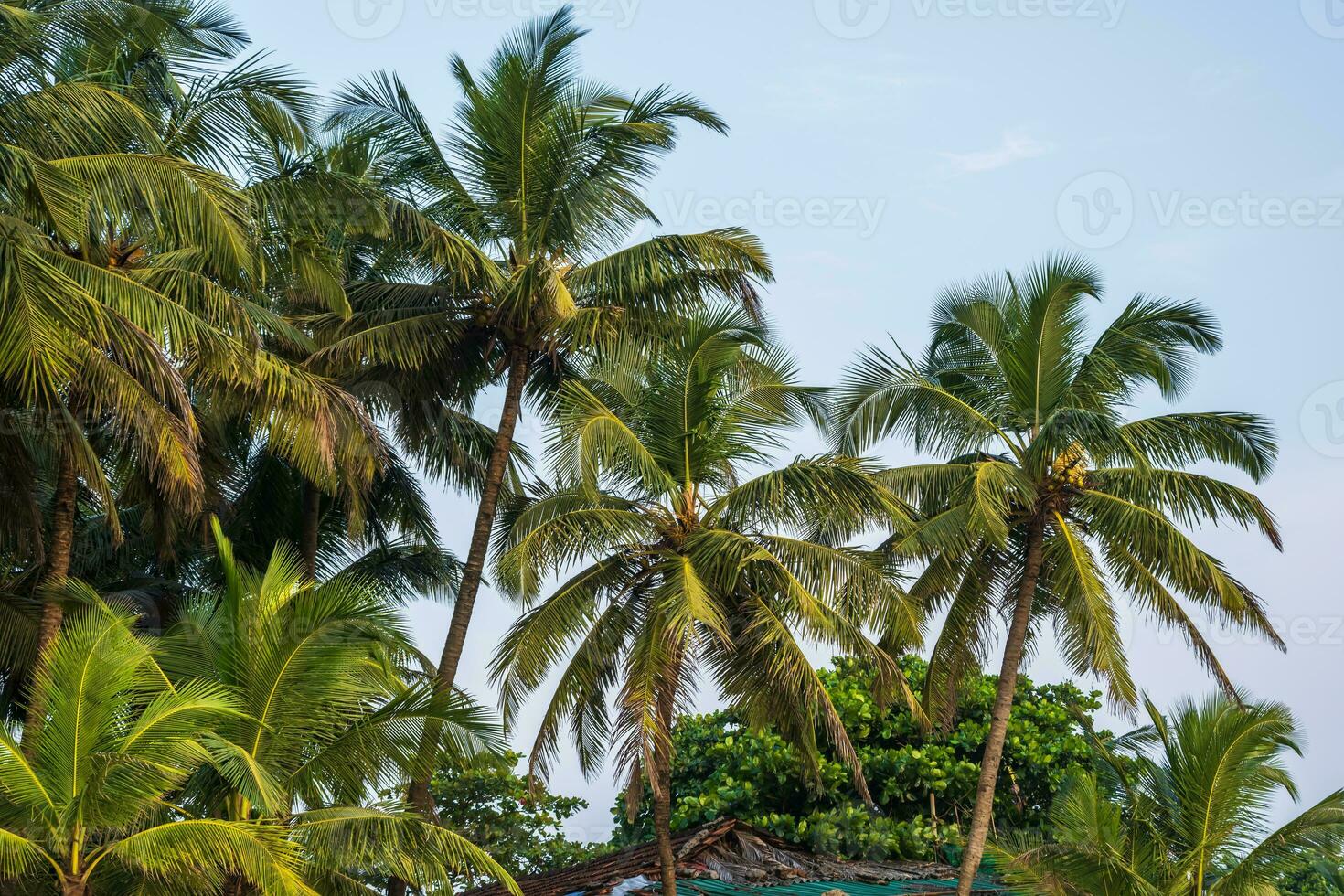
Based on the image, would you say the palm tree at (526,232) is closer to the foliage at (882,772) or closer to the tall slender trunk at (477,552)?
the tall slender trunk at (477,552)

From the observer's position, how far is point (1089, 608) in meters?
16.9

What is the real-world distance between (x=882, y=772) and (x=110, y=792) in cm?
1458

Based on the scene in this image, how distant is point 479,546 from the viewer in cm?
1805

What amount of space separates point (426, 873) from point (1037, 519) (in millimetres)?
8640

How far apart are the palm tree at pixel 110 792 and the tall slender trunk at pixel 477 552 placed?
4615 millimetres

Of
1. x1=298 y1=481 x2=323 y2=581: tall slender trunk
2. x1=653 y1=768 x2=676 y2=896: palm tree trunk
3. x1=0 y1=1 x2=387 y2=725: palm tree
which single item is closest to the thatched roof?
x1=653 y1=768 x2=676 y2=896: palm tree trunk

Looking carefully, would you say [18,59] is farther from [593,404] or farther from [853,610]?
[853,610]

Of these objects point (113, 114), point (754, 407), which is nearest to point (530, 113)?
point (754, 407)

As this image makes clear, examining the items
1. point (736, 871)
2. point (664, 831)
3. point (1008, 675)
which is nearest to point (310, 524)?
point (736, 871)

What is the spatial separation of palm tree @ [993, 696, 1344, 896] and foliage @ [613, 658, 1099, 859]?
6.72m

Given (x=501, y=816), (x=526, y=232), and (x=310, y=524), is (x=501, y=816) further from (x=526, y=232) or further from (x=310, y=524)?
(x=526, y=232)

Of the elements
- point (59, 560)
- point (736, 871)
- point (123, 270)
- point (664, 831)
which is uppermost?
point (123, 270)

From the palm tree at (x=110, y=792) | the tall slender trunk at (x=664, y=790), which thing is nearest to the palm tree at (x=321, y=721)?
the palm tree at (x=110, y=792)

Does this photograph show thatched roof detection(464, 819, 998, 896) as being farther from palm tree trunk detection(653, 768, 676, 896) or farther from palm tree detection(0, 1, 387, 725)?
palm tree detection(0, 1, 387, 725)
